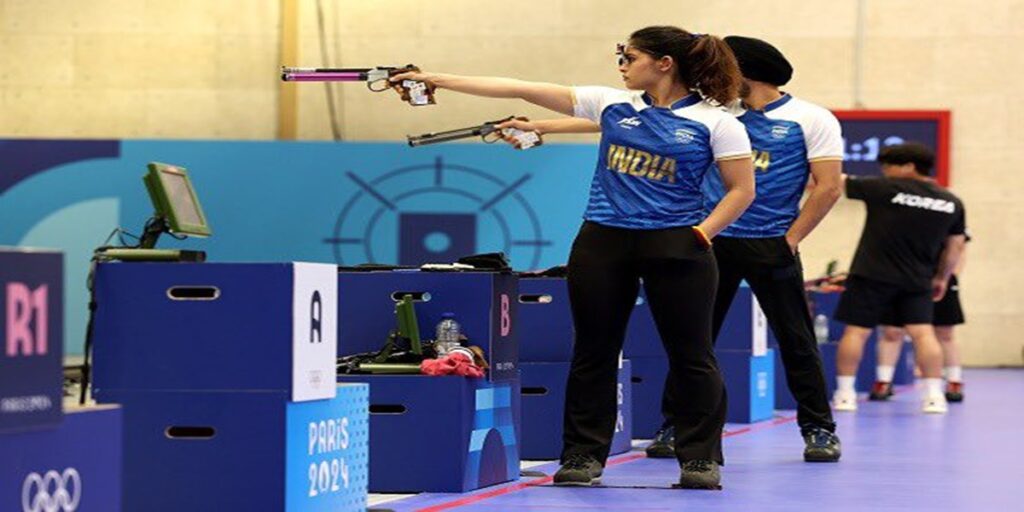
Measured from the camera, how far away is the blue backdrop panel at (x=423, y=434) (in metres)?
5.61

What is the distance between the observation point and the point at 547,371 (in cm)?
700

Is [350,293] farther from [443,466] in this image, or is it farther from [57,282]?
[57,282]

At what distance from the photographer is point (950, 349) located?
12.3 meters

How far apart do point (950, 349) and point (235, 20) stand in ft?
26.7

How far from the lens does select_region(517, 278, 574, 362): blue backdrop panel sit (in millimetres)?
7188

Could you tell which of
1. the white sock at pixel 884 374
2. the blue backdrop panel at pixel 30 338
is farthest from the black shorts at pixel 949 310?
the blue backdrop panel at pixel 30 338

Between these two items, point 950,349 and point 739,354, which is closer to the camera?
point 739,354

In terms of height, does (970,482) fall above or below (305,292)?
below

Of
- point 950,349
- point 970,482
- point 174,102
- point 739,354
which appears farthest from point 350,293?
point 174,102

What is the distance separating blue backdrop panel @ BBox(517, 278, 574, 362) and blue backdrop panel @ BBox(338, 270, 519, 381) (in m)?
0.97

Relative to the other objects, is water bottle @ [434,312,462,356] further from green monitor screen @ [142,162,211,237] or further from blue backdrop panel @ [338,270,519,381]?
green monitor screen @ [142,162,211,237]

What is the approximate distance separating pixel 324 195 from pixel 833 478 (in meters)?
10.5

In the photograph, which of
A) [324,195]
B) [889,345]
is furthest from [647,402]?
[324,195]

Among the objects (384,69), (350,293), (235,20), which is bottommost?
(350,293)
